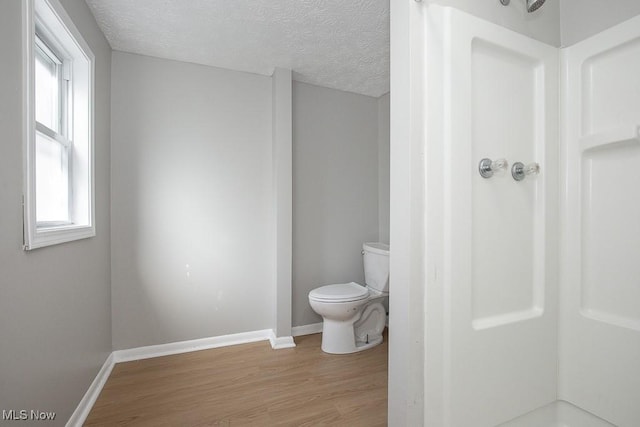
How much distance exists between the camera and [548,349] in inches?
43.2

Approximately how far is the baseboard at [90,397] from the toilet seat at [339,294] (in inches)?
53.8

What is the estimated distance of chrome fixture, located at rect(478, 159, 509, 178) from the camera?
95 cm

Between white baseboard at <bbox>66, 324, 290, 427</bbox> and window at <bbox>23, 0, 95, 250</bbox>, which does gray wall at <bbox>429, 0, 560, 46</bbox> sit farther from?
white baseboard at <bbox>66, 324, 290, 427</bbox>

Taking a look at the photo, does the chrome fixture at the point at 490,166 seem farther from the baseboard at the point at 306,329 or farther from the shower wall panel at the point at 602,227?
the baseboard at the point at 306,329

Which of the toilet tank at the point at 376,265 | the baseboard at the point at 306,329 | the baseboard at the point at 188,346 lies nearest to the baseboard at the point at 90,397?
the baseboard at the point at 188,346

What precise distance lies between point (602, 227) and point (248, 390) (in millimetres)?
1908

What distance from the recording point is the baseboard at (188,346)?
194cm

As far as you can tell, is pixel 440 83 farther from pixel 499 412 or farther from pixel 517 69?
pixel 499 412

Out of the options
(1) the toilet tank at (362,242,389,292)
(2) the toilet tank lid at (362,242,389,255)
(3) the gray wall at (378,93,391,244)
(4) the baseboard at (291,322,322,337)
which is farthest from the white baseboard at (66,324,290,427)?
(3) the gray wall at (378,93,391,244)

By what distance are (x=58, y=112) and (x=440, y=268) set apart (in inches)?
79.4

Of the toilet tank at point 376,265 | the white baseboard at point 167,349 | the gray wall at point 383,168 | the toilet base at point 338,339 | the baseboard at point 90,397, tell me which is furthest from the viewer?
the gray wall at point 383,168

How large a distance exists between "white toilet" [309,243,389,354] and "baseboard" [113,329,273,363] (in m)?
0.58

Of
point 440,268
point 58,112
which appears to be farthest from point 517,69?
point 58,112

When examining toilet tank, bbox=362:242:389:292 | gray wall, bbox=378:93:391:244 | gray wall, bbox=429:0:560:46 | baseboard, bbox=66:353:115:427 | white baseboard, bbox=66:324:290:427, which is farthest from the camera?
gray wall, bbox=378:93:391:244
